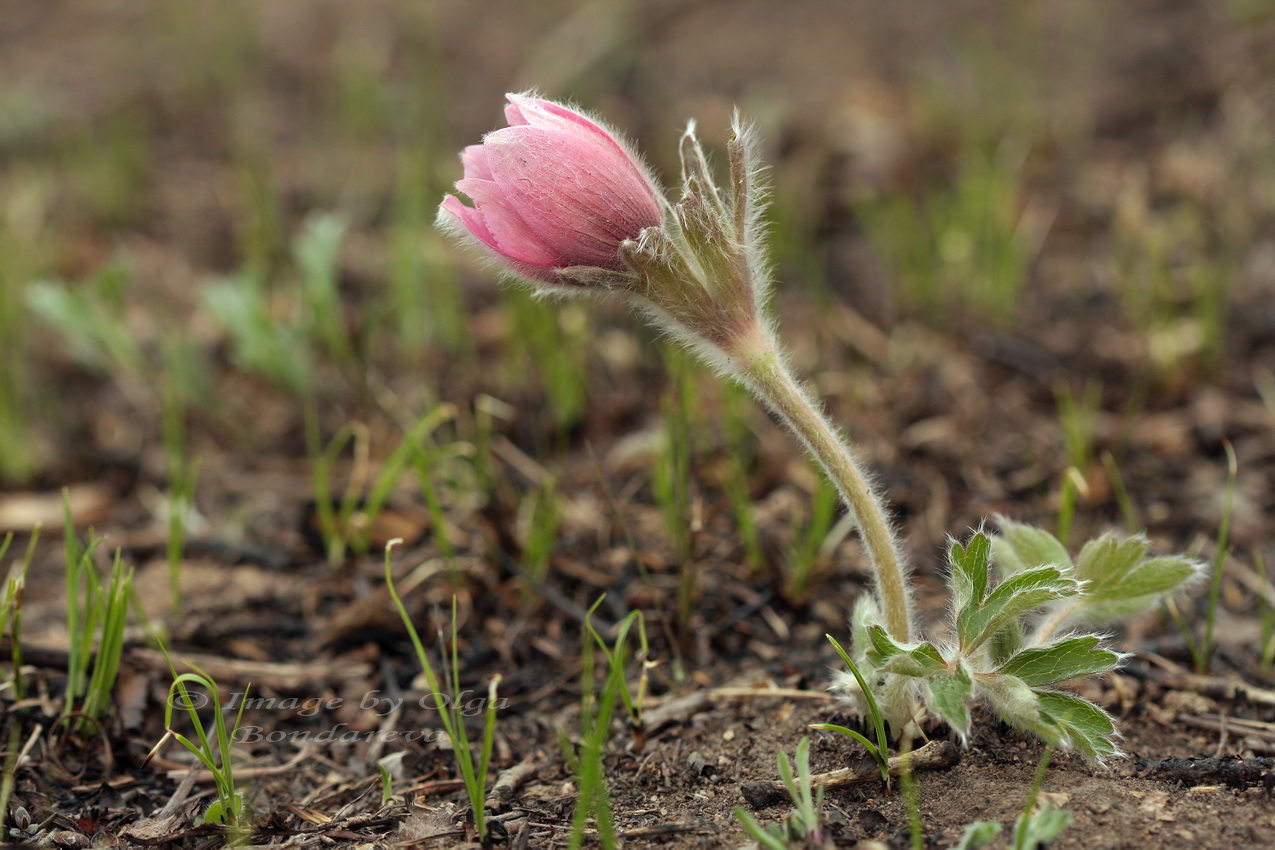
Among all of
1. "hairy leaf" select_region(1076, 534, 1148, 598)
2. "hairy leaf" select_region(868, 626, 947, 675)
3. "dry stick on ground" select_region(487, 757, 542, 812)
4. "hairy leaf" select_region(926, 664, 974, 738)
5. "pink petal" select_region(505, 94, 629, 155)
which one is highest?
"pink petal" select_region(505, 94, 629, 155)

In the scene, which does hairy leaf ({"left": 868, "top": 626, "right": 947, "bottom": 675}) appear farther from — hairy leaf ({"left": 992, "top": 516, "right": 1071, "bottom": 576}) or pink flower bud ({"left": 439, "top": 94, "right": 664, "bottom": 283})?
pink flower bud ({"left": 439, "top": 94, "right": 664, "bottom": 283})

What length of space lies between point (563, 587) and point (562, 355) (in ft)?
2.63

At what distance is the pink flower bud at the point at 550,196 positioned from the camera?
1.77 m

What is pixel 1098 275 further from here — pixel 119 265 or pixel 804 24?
pixel 119 265

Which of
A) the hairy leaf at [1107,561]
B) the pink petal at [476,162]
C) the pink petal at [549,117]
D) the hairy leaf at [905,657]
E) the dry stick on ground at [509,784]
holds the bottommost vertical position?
the dry stick on ground at [509,784]

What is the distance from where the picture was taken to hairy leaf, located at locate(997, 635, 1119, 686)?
175cm

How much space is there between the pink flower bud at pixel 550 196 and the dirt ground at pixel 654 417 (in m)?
0.71

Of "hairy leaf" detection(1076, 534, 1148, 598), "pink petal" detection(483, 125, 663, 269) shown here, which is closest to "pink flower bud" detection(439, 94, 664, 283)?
"pink petal" detection(483, 125, 663, 269)

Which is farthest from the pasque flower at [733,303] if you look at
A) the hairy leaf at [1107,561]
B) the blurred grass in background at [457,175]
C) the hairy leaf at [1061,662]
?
the blurred grass in background at [457,175]

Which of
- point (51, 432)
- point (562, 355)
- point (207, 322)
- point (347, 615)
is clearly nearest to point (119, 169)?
point (207, 322)

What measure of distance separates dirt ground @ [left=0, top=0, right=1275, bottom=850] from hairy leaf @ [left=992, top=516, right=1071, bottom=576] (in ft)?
0.94

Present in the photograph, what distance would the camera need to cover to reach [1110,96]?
473 centimetres

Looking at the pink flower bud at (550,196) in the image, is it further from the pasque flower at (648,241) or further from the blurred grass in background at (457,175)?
the blurred grass in background at (457,175)

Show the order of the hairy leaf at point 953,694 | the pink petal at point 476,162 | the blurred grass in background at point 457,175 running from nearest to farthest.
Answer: the hairy leaf at point 953,694, the pink petal at point 476,162, the blurred grass in background at point 457,175
